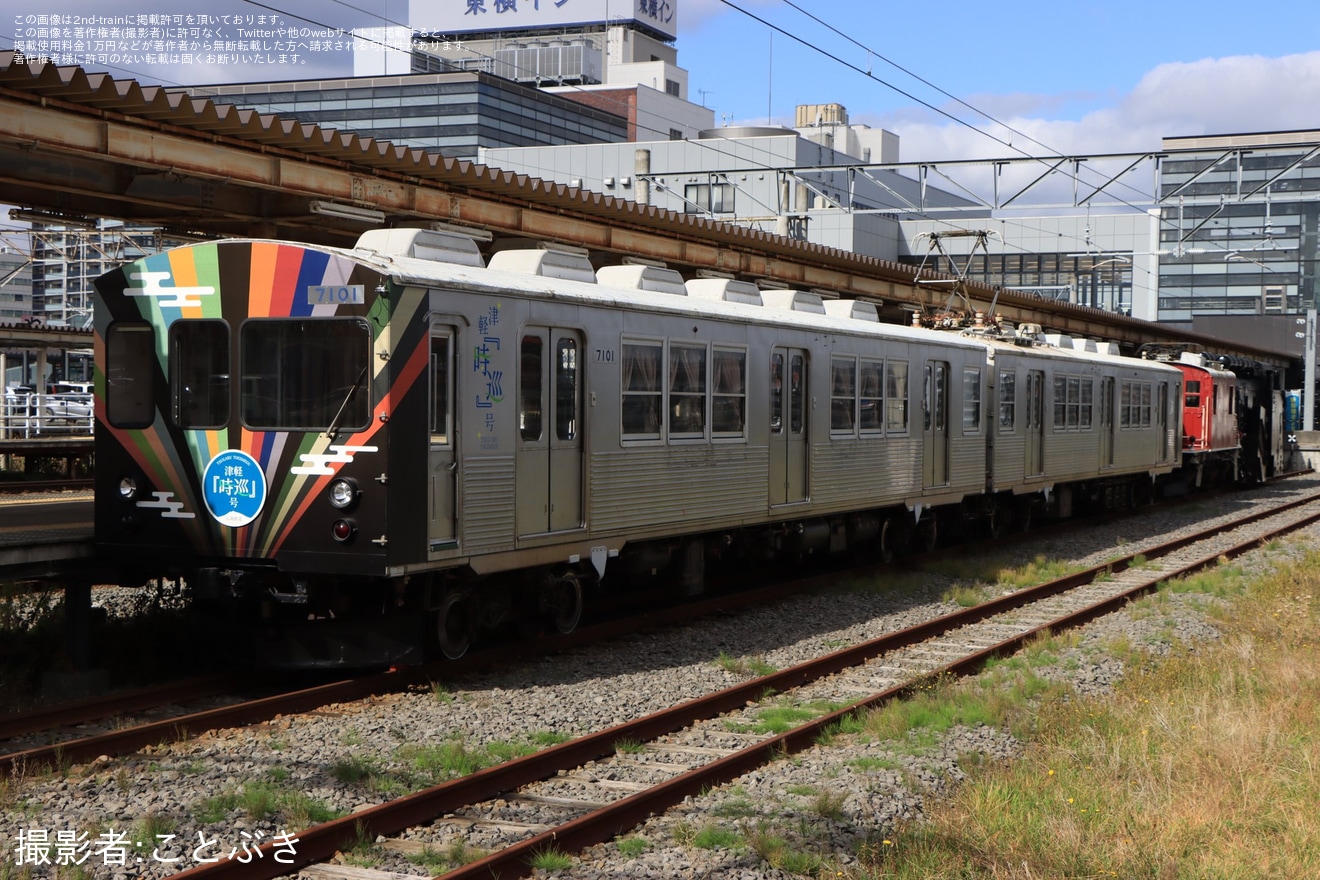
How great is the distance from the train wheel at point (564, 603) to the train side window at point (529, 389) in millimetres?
1444

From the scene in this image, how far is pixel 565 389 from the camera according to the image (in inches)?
440

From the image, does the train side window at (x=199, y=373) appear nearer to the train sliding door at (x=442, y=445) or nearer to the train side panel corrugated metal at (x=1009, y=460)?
the train sliding door at (x=442, y=445)

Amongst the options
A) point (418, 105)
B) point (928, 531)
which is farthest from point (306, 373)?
point (418, 105)

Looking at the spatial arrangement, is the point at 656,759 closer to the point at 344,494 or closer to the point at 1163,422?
the point at 344,494

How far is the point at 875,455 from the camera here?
642 inches

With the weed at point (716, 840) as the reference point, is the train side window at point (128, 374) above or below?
above

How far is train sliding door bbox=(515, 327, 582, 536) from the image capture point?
10.7 m

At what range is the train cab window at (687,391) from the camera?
41.2 feet

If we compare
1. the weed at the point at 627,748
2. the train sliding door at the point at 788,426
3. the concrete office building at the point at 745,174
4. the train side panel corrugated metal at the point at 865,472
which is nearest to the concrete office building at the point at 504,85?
the concrete office building at the point at 745,174

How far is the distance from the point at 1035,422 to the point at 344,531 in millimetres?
14392

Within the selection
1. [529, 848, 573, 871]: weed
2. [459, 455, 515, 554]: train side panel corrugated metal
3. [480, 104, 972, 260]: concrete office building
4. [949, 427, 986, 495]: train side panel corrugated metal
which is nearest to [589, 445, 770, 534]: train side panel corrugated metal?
[459, 455, 515, 554]: train side panel corrugated metal

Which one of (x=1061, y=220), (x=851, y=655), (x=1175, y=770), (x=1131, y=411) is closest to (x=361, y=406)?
(x=851, y=655)

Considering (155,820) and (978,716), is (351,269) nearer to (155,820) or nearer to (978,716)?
(155,820)

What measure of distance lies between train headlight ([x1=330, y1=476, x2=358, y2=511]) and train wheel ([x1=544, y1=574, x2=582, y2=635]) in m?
2.50
